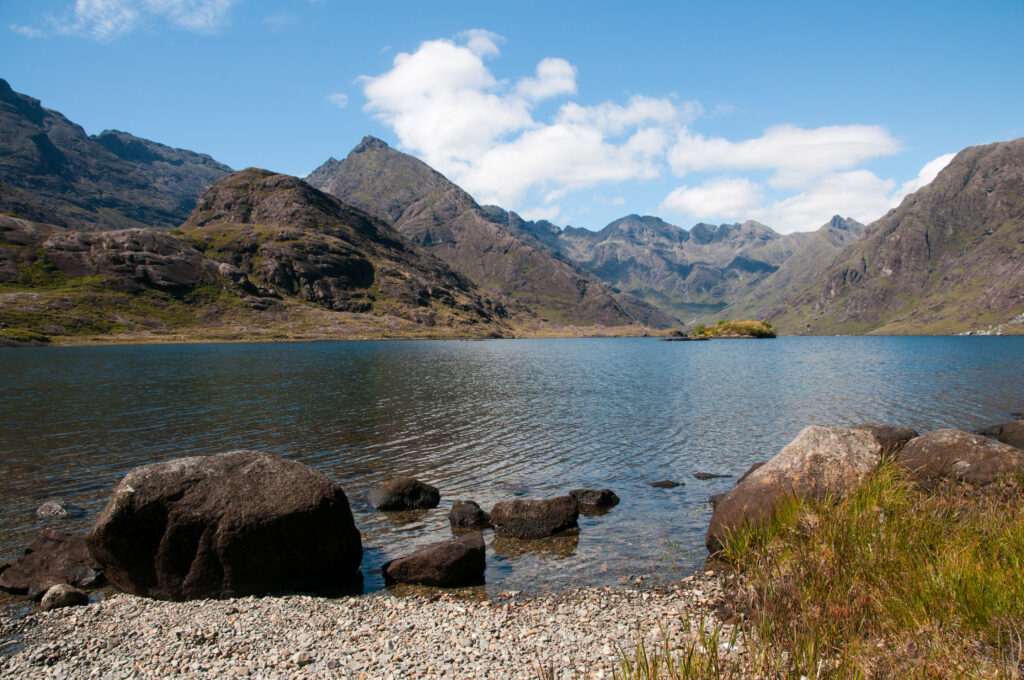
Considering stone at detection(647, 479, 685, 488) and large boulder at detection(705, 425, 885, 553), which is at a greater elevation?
large boulder at detection(705, 425, 885, 553)

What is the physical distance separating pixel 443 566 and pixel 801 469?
1315 cm

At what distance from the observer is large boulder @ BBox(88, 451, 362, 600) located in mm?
17047

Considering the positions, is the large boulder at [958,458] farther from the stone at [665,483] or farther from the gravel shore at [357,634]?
the gravel shore at [357,634]

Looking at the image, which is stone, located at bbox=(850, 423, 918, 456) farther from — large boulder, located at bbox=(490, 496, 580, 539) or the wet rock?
large boulder, located at bbox=(490, 496, 580, 539)

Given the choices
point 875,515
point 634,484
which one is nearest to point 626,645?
point 875,515

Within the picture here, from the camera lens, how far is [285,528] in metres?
17.7

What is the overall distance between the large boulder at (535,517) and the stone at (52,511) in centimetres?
2035

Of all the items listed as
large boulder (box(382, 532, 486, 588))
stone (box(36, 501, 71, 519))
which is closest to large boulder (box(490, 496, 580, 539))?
large boulder (box(382, 532, 486, 588))

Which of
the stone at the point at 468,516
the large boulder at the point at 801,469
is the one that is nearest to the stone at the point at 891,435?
the large boulder at the point at 801,469

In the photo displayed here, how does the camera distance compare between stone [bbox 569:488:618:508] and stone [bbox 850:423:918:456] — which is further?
stone [bbox 850:423:918:456]

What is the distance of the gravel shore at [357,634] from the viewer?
12.5 meters

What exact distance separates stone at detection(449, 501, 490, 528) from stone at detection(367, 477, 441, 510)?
109 inches

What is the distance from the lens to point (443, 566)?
59.6 ft

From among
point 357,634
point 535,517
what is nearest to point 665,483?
point 535,517
